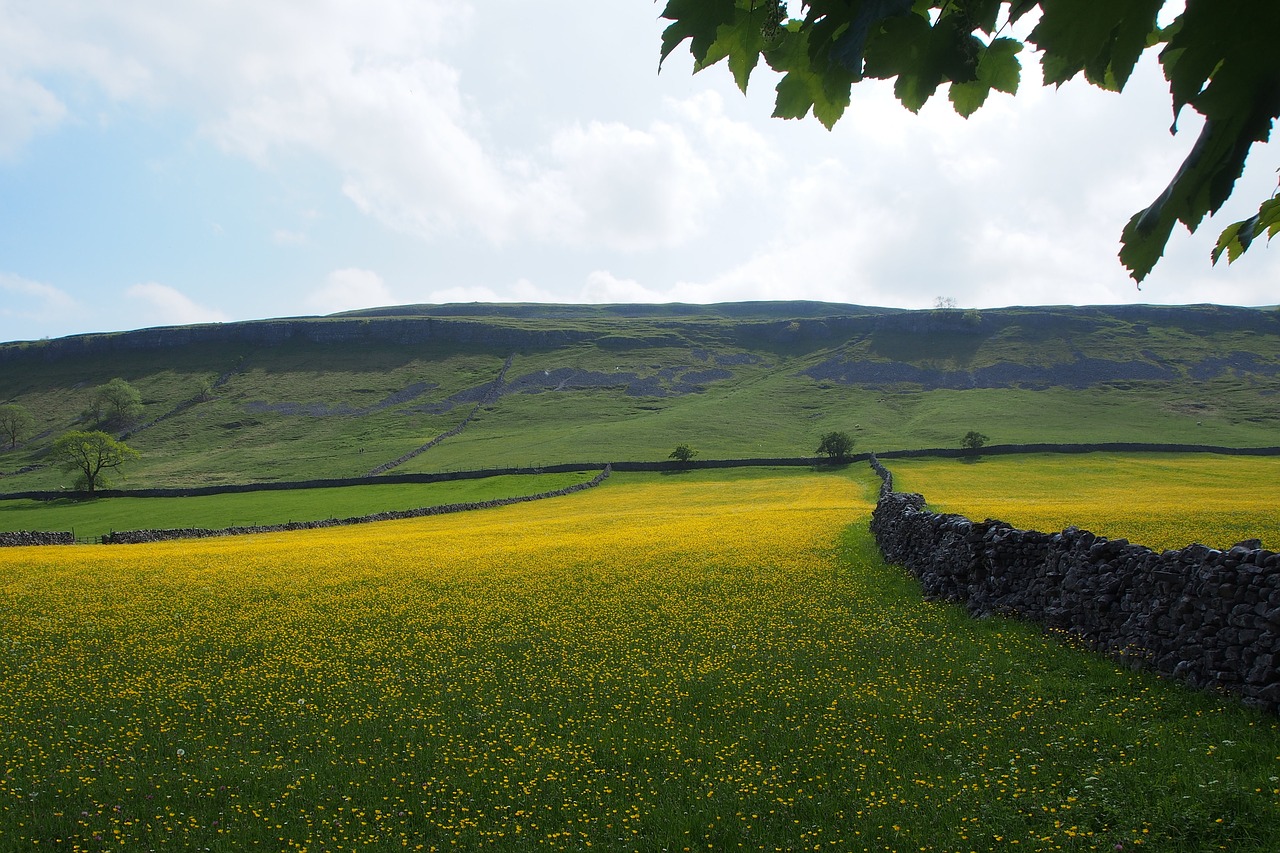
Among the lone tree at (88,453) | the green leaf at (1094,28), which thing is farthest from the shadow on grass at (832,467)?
the lone tree at (88,453)

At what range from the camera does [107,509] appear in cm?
7344

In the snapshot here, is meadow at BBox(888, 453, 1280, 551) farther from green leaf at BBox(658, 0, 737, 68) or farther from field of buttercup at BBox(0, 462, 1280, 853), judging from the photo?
green leaf at BBox(658, 0, 737, 68)

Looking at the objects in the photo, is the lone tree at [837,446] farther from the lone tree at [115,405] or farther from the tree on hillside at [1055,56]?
the lone tree at [115,405]

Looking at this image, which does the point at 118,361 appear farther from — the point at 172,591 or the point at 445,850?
the point at 445,850

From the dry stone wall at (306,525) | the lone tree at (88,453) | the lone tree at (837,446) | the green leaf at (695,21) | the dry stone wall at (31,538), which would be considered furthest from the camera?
the lone tree at (88,453)

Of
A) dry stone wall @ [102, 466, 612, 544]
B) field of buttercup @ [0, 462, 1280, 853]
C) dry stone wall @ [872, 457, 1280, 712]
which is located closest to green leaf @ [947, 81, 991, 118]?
field of buttercup @ [0, 462, 1280, 853]

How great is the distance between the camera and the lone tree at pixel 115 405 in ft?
Answer: 468

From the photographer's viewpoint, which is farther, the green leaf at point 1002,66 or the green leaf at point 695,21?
the green leaf at point 1002,66

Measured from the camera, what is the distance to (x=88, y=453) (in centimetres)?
9212

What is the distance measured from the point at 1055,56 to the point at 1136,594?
1503 centimetres

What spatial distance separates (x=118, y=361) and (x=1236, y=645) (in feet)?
716

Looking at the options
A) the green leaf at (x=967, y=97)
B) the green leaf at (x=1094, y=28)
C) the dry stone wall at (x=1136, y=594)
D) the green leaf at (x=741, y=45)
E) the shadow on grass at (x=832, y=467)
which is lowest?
the shadow on grass at (x=832, y=467)

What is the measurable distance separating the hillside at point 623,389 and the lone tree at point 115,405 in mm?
3187

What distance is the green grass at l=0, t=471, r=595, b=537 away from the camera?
62.2 metres
